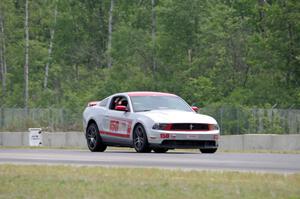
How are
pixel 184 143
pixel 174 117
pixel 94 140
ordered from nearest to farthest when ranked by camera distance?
pixel 184 143, pixel 174 117, pixel 94 140

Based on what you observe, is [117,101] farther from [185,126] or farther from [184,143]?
[184,143]

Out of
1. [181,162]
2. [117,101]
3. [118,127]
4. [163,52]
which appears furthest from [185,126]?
[163,52]

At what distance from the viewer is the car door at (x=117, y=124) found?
24562mm

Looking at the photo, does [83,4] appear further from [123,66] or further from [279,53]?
[279,53]

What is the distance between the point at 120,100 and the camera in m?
25.8

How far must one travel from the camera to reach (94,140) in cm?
2586

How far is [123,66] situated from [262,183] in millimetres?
40155

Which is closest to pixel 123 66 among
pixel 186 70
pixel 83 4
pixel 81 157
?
pixel 186 70

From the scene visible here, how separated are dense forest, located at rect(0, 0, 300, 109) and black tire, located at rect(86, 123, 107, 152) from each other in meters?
19.4

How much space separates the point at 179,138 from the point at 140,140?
3.15ft

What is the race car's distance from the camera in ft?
77.5

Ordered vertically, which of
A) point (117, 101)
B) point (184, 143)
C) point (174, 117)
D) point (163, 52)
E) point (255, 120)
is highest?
point (163, 52)

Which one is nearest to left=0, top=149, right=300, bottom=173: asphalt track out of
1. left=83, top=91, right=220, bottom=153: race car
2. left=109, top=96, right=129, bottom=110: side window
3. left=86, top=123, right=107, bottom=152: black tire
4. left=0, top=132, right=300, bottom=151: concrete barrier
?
left=83, top=91, right=220, bottom=153: race car

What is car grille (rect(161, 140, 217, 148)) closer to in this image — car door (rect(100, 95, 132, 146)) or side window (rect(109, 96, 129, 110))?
car door (rect(100, 95, 132, 146))
